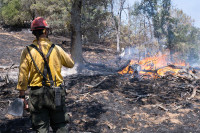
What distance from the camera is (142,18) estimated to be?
82.8ft

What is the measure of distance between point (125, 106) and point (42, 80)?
124 inches

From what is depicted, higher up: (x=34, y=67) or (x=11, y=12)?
(x=11, y=12)

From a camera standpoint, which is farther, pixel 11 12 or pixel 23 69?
pixel 11 12

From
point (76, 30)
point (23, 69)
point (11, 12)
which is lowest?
point (23, 69)

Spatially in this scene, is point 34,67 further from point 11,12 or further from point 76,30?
point 11,12

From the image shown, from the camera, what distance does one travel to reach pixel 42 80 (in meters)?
2.49

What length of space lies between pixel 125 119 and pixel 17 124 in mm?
2281

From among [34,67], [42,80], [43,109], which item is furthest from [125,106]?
[34,67]

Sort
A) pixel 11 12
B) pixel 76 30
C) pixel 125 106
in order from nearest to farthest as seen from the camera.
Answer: pixel 125 106 → pixel 76 30 → pixel 11 12

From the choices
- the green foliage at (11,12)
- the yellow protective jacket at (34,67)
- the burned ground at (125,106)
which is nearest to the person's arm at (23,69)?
the yellow protective jacket at (34,67)

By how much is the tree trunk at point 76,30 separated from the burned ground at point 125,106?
2975mm

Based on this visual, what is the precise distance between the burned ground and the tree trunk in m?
2.98

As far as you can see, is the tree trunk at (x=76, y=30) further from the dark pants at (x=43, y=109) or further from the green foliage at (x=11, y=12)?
the green foliage at (x=11, y=12)

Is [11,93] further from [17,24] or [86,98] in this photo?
[17,24]
